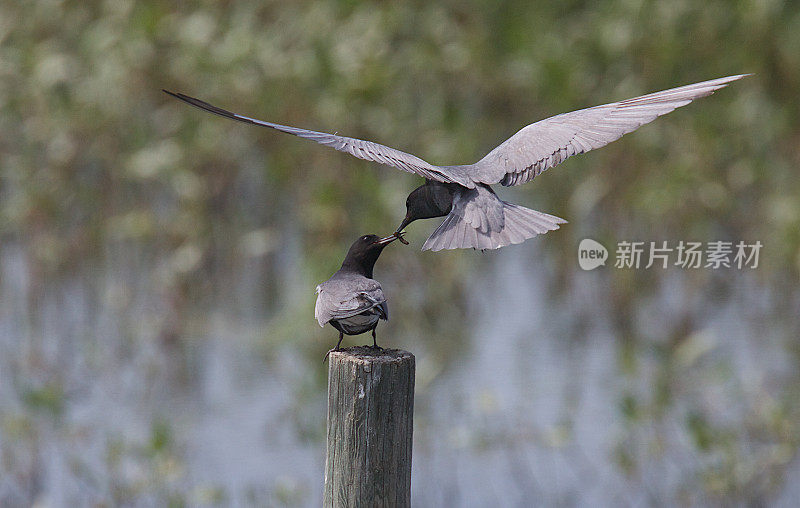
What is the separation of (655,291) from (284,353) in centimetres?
234

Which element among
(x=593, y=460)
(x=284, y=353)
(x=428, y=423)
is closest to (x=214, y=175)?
(x=284, y=353)

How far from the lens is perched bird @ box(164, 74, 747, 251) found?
2824mm

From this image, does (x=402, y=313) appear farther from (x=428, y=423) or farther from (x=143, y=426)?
(x=143, y=426)

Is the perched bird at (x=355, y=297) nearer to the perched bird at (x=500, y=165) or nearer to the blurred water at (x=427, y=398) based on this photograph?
the perched bird at (x=500, y=165)

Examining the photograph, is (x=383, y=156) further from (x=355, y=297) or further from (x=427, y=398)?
(x=427, y=398)

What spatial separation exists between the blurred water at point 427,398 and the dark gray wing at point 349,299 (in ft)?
5.79

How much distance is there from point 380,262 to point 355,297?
3.45 m

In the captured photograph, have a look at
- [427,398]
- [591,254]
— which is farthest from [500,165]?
[591,254]

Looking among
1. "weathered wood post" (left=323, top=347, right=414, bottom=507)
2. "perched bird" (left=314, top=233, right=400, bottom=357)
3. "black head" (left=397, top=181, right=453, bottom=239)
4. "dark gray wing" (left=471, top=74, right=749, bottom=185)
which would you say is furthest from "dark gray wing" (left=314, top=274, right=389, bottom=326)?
"dark gray wing" (left=471, top=74, right=749, bottom=185)

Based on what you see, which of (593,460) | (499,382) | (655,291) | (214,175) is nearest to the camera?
(593,460)

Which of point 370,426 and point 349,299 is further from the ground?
point 349,299

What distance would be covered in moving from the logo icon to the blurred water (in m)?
0.17

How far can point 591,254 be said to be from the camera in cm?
647

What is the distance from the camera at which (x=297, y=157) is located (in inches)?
296
